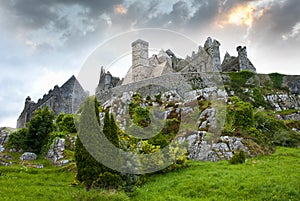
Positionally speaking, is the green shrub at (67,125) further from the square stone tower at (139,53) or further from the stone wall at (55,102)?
the stone wall at (55,102)

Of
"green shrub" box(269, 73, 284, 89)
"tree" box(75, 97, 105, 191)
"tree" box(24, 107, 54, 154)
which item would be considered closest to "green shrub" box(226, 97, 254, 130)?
"tree" box(75, 97, 105, 191)

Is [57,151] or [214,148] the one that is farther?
[57,151]

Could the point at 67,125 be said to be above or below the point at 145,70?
below

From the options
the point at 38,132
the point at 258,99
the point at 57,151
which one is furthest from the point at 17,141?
the point at 258,99

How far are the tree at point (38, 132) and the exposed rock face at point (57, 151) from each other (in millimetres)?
2385

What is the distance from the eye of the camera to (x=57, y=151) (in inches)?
1196

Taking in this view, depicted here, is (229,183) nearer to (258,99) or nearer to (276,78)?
(258,99)

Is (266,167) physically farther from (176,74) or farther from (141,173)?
(176,74)

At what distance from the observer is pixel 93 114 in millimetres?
18922

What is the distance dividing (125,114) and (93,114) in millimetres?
20885

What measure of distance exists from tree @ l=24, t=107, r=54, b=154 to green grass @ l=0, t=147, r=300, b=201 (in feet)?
39.7

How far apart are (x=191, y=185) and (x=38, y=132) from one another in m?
22.5

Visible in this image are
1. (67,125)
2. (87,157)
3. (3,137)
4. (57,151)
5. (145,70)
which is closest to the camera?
(87,157)

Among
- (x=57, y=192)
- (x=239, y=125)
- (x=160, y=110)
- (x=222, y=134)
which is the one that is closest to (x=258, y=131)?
(x=239, y=125)
